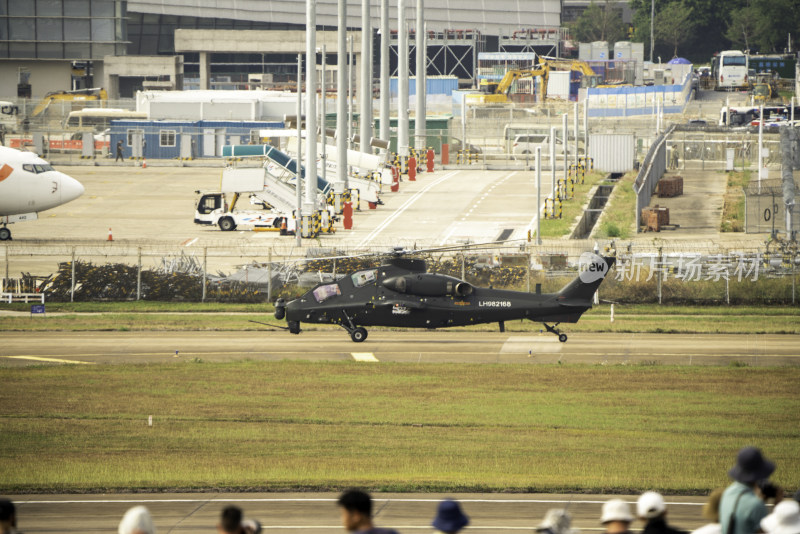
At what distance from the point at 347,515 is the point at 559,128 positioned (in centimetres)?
9984

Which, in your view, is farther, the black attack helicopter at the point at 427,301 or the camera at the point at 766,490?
A: the black attack helicopter at the point at 427,301

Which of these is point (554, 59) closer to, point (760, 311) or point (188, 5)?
point (188, 5)

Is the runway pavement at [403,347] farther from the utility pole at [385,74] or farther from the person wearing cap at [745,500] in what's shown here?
the utility pole at [385,74]

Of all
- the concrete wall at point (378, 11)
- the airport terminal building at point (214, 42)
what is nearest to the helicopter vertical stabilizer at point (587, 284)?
the airport terminal building at point (214, 42)

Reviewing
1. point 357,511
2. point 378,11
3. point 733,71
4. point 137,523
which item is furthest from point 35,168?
point 378,11

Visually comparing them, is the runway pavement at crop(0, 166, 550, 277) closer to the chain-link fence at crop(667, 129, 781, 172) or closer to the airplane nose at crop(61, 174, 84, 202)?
the airplane nose at crop(61, 174, 84, 202)

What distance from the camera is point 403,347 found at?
1478 inches

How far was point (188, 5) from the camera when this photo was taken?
162375 mm

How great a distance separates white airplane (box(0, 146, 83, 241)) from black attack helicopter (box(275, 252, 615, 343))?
23154 millimetres

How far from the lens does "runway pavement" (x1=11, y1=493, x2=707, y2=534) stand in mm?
19375

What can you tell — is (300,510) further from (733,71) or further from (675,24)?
(675,24)

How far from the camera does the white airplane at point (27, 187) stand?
54.8 m

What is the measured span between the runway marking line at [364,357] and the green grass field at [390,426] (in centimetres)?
105

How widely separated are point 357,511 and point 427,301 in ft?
82.1
